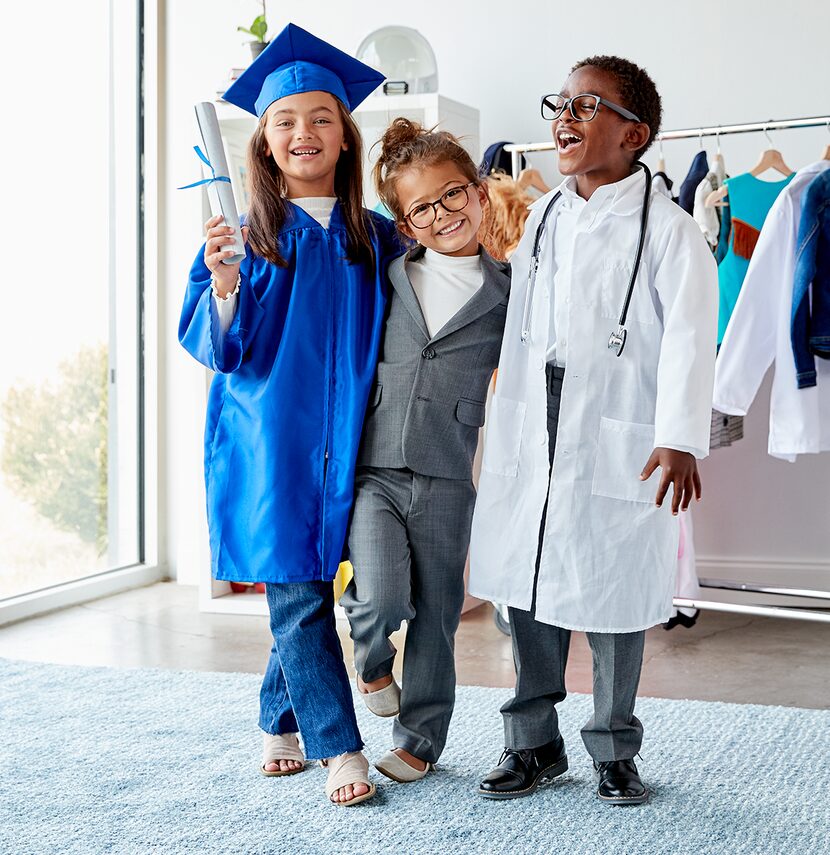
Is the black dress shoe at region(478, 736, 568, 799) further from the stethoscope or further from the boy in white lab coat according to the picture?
the stethoscope

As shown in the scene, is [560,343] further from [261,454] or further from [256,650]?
[256,650]

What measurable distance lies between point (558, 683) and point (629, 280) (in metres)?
0.73

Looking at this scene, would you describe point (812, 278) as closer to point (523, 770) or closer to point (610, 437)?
point (610, 437)

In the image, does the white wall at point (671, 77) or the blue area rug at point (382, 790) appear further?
the white wall at point (671, 77)

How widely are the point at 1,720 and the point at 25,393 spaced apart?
55.1 inches

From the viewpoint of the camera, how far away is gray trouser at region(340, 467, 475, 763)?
195cm

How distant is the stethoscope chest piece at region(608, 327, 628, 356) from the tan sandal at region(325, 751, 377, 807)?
2.78 ft

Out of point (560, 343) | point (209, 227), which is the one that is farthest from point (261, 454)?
point (560, 343)

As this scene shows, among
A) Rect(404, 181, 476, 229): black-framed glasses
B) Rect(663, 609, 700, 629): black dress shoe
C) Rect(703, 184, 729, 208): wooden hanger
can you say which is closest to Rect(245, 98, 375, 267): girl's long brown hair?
Rect(404, 181, 476, 229): black-framed glasses

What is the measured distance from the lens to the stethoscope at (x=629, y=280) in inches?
74.5

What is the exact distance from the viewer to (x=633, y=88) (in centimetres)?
195

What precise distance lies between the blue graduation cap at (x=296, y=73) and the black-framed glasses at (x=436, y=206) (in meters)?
0.27

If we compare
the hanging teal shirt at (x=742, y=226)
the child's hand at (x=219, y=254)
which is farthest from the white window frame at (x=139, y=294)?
the child's hand at (x=219, y=254)

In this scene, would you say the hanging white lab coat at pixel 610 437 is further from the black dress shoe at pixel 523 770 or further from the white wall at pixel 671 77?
the white wall at pixel 671 77
